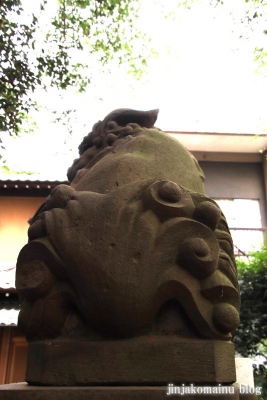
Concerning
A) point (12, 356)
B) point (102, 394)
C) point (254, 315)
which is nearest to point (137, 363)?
point (102, 394)

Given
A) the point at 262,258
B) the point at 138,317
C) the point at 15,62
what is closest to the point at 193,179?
the point at 138,317

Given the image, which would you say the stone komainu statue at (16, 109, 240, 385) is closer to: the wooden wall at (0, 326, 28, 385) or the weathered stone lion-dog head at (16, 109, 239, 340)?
the weathered stone lion-dog head at (16, 109, 239, 340)

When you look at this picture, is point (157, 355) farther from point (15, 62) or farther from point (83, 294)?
point (15, 62)

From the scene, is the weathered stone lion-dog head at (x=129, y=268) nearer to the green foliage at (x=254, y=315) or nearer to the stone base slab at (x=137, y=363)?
the stone base slab at (x=137, y=363)

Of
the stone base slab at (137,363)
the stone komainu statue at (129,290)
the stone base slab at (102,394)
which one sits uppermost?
the stone komainu statue at (129,290)

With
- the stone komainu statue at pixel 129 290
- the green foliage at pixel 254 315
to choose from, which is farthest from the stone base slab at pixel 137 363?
the green foliage at pixel 254 315

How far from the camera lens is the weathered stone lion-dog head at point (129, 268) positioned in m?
1.48

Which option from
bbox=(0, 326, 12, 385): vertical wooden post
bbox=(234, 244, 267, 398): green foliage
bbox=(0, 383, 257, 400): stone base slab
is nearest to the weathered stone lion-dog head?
bbox=(0, 383, 257, 400): stone base slab

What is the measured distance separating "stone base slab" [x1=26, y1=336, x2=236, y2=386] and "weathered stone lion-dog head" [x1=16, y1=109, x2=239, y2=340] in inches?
2.2

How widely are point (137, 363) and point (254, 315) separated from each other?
4.61 meters

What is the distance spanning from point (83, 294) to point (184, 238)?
0.47m

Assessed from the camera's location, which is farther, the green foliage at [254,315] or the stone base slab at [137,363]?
the green foliage at [254,315]

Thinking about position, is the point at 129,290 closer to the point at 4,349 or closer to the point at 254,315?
the point at 254,315

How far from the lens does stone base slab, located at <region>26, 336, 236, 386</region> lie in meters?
1.42
